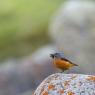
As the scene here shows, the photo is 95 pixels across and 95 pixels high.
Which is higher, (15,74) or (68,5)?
(68,5)

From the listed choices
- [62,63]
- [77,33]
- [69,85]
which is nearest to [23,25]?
[77,33]

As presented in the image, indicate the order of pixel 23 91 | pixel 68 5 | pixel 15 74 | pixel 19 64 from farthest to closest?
1. pixel 68 5
2. pixel 19 64
3. pixel 15 74
4. pixel 23 91

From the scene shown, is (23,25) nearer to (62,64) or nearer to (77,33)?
(77,33)

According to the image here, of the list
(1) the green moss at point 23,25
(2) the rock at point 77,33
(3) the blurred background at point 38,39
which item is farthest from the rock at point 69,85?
(1) the green moss at point 23,25

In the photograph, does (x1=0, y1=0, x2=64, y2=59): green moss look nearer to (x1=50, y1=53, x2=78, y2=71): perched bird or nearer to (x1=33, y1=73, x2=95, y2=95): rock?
(x1=50, y1=53, x2=78, y2=71): perched bird

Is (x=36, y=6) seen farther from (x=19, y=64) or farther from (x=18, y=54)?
(x=19, y=64)

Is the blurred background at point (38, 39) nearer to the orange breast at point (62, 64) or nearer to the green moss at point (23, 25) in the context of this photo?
the green moss at point (23, 25)

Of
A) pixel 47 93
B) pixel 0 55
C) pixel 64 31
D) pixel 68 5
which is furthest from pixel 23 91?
pixel 47 93
